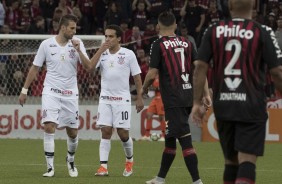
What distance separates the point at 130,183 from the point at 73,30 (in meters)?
2.43

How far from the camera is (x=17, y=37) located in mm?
19109

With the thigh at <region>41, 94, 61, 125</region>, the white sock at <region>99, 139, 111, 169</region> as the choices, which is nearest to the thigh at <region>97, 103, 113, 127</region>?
the white sock at <region>99, 139, 111, 169</region>

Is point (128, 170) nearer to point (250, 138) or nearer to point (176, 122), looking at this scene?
point (176, 122)

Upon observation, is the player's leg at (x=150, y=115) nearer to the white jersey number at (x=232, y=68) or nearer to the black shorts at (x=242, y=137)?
the black shorts at (x=242, y=137)

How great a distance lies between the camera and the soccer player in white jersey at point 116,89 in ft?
43.6

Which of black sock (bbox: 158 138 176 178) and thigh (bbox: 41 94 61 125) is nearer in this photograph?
black sock (bbox: 158 138 176 178)

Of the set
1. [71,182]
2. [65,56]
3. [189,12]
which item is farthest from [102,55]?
[189,12]

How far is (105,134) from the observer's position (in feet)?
43.6

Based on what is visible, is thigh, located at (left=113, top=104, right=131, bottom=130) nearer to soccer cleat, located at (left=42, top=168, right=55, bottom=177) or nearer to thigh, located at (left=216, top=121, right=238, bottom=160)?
soccer cleat, located at (left=42, top=168, right=55, bottom=177)

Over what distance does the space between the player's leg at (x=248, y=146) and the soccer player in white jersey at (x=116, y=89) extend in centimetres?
529

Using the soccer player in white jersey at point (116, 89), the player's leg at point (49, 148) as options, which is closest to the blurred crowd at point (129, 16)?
the soccer player in white jersey at point (116, 89)

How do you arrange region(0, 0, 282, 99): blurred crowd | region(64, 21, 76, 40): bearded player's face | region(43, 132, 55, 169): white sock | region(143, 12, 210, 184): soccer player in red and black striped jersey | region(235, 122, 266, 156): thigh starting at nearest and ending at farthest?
region(235, 122, 266, 156): thigh < region(143, 12, 210, 184): soccer player in red and black striped jersey < region(43, 132, 55, 169): white sock < region(64, 21, 76, 40): bearded player's face < region(0, 0, 282, 99): blurred crowd

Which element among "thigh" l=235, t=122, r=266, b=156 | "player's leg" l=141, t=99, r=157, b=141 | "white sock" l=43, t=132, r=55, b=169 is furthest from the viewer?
"player's leg" l=141, t=99, r=157, b=141

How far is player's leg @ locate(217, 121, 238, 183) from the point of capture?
26.7 feet
